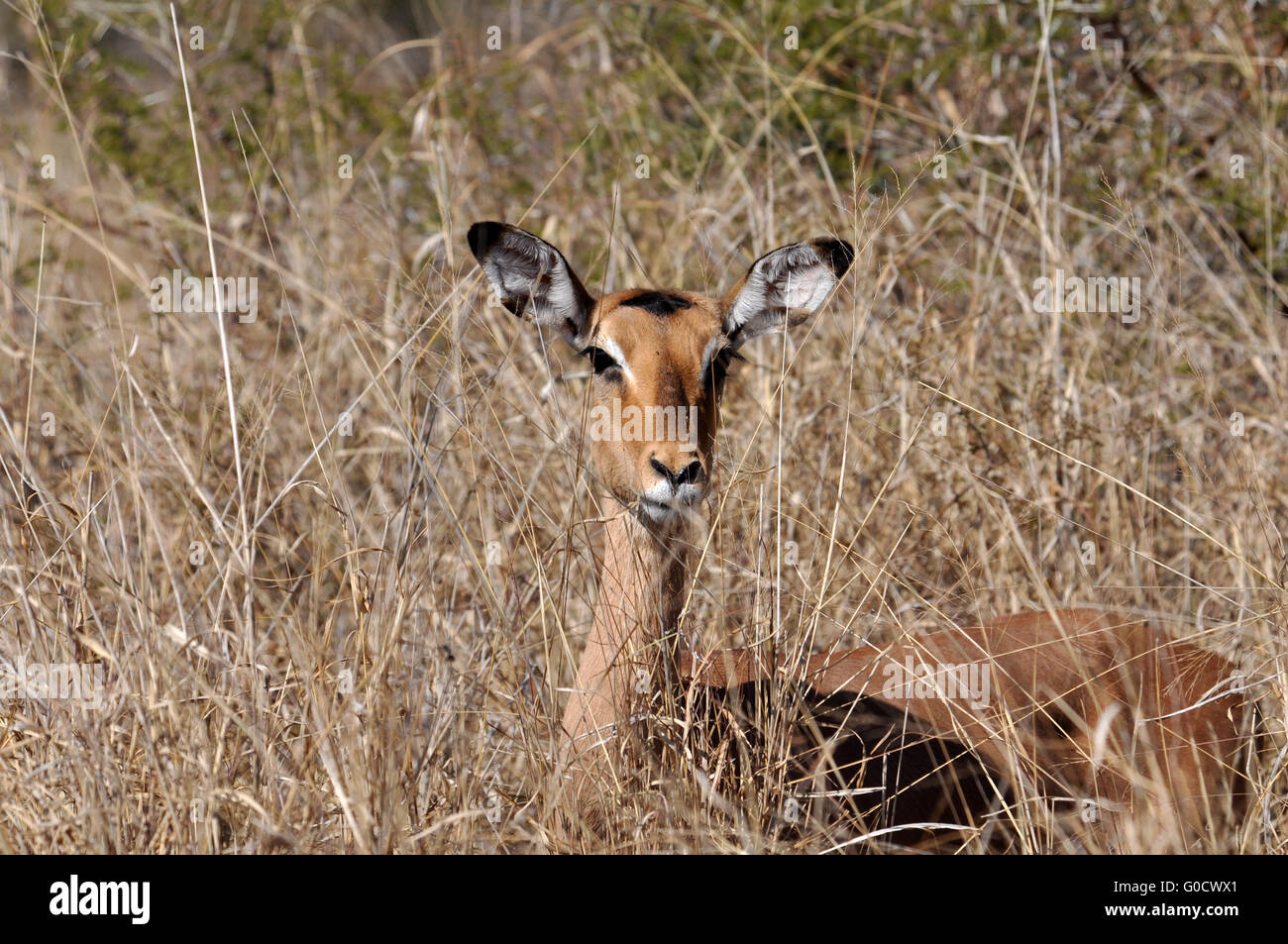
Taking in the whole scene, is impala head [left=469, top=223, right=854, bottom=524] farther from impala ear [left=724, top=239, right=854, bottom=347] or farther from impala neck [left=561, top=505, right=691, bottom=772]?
impala neck [left=561, top=505, right=691, bottom=772]

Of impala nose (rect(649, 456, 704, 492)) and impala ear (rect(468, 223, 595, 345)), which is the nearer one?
impala nose (rect(649, 456, 704, 492))

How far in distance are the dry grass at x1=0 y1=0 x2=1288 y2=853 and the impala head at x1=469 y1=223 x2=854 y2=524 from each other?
0.17 metres

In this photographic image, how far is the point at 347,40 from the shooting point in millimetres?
10797

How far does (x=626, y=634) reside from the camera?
12.6 ft

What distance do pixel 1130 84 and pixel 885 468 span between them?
2.98m

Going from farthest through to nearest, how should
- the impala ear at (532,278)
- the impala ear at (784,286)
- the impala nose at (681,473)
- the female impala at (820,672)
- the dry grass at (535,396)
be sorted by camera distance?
the impala ear at (784,286) → the impala ear at (532,278) → the female impala at (820,672) → the impala nose at (681,473) → the dry grass at (535,396)

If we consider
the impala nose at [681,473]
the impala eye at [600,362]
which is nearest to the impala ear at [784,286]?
the impala eye at [600,362]

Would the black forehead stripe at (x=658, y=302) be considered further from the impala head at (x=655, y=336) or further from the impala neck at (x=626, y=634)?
the impala neck at (x=626, y=634)

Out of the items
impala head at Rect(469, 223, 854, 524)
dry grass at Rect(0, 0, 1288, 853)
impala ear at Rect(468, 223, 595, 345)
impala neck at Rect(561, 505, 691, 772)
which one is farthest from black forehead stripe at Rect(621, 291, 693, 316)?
impala neck at Rect(561, 505, 691, 772)

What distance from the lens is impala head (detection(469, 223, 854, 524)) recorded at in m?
3.68

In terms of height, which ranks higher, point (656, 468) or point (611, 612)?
point (656, 468)

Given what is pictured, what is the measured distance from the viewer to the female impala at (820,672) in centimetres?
368

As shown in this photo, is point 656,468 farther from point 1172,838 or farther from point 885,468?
point 885,468
